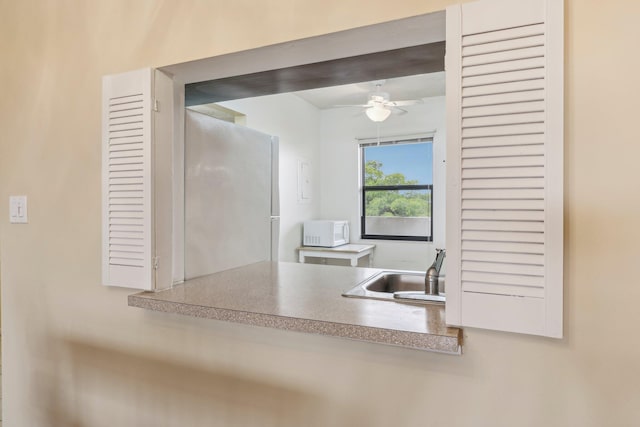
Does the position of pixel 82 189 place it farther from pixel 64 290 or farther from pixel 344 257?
pixel 344 257

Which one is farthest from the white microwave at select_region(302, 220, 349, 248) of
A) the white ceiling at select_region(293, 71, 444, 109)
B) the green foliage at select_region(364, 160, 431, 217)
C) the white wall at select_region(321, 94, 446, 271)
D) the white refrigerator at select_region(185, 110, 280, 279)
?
the white refrigerator at select_region(185, 110, 280, 279)

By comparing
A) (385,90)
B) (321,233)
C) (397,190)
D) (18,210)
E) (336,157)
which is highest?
(385,90)

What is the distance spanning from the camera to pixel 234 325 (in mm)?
1282

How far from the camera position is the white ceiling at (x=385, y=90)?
3.72 metres

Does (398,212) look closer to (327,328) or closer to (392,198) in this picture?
(392,198)

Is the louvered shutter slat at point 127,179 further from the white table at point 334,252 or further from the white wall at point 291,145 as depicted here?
the white table at point 334,252

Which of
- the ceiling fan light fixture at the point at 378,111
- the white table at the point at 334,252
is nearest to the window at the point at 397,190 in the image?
the white table at the point at 334,252

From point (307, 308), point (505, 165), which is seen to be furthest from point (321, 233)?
point (505, 165)

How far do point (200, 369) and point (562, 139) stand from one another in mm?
1361

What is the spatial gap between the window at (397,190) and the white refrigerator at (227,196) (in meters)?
2.72

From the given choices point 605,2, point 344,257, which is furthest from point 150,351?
point 344,257

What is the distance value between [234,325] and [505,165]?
1.01m

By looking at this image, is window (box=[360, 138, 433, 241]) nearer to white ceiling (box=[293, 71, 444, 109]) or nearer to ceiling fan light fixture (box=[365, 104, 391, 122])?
white ceiling (box=[293, 71, 444, 109])

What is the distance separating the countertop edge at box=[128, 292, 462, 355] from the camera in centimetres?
89
